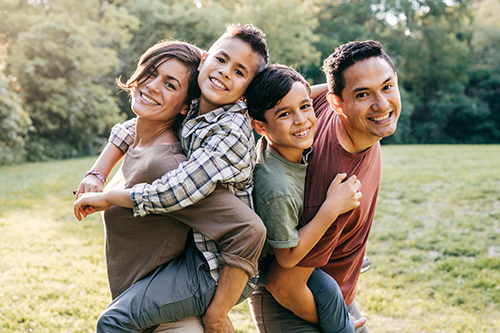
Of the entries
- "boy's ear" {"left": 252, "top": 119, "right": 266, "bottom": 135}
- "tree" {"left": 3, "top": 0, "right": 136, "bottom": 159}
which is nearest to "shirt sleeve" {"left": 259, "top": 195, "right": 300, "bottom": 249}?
"boy's ear" {"left": 252, "top": 119, "right": 266, "bottom": 135}

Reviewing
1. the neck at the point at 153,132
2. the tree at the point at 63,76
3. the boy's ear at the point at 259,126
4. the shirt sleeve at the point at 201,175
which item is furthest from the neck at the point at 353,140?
the tree at the point at 63,76

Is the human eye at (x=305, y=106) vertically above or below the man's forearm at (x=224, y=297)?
above

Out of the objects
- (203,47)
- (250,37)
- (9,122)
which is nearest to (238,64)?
(250,37)

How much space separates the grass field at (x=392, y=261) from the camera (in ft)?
15.7

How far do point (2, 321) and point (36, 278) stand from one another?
1295 mm

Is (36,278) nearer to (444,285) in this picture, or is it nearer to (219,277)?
(219,277)

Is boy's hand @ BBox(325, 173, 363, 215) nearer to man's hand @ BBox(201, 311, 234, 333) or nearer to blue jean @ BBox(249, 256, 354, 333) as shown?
blue jean @ BBox(249, 256, 354, 333)

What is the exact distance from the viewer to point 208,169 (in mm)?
1984

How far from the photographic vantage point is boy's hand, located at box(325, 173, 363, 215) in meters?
2.21

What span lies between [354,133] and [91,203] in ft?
5.12

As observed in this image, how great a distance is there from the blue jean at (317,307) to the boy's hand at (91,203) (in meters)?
1.00

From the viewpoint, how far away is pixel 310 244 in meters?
2.17

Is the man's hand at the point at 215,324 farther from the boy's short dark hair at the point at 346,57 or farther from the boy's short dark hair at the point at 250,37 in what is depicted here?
the boy's short dark hair at the point at 346,57

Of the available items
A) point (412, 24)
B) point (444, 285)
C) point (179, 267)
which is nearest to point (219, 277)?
point (179, 267)
